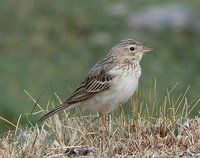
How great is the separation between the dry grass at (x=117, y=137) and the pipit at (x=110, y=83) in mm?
159

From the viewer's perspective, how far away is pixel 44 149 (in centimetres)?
789

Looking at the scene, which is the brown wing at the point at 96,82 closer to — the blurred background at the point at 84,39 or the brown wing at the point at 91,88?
the brown wing at the point at 91,88

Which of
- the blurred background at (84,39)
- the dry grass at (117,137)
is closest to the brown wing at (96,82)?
the dry grass at (117,137)

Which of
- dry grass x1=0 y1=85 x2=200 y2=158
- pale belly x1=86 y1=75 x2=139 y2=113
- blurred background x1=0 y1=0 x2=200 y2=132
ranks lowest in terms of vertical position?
blurred background x1=0 y1=0 x2=200 y2=132

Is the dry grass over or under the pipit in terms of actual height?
under

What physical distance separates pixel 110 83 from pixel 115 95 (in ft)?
0.50

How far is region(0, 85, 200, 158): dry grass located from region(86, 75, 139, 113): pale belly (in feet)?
0.41

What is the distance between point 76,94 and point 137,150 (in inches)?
60.6

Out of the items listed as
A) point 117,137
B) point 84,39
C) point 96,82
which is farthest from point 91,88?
point 84,39

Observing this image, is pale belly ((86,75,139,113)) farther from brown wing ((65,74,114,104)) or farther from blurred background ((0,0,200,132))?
blurred background ((0,0,200,132))

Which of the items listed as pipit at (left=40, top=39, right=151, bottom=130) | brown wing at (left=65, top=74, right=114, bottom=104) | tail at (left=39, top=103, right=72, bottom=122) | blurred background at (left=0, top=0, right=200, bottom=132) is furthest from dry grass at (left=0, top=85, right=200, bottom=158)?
blurred background at (left=0, top=0, right=200, bottom=132)

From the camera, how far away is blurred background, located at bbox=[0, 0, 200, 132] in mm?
16828

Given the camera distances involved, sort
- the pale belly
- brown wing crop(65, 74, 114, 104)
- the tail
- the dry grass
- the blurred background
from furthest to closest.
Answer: the blurred background → brown wing crop(65, 74, 114, 104) → the pale belly → the tail → the dry grass

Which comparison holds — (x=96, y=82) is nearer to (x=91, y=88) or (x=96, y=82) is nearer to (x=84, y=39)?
(x=91, y=88)
